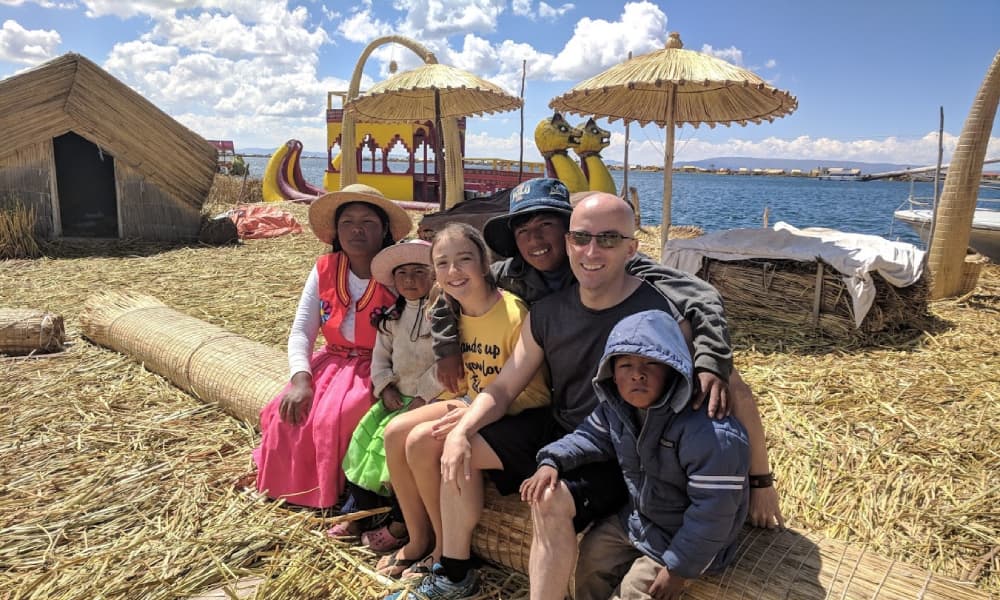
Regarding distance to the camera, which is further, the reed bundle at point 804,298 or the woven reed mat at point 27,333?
the reed bundle at point 804,298

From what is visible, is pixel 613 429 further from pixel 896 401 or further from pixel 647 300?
pixel 896 401

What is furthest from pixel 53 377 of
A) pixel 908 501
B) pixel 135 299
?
pixel 908 501

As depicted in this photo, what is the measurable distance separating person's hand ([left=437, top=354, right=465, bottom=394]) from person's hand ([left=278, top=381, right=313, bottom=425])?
670 millimetres

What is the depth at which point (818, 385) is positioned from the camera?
4031 millimetres

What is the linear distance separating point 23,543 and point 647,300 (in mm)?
2429

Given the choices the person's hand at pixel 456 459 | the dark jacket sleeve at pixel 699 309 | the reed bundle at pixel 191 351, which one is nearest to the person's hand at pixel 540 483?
the person's hand at pixel 456 459

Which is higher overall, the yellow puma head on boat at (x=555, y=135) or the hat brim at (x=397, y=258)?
the yellow puma head on boat at (x=555, y=135)

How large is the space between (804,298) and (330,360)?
420 cm

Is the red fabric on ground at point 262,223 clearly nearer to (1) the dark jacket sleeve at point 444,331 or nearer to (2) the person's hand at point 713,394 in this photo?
(1) the dark jacket sleeve at point 444,331

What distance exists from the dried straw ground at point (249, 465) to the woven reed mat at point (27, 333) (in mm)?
150

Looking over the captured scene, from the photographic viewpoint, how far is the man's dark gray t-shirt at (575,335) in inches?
76.9

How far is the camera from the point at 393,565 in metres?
2.18

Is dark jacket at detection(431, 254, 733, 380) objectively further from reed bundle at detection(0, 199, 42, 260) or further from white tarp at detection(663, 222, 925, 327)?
reed bundle at detection(0, 199, 42, 260)

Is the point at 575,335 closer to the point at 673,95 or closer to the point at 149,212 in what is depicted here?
the point at 673,95
